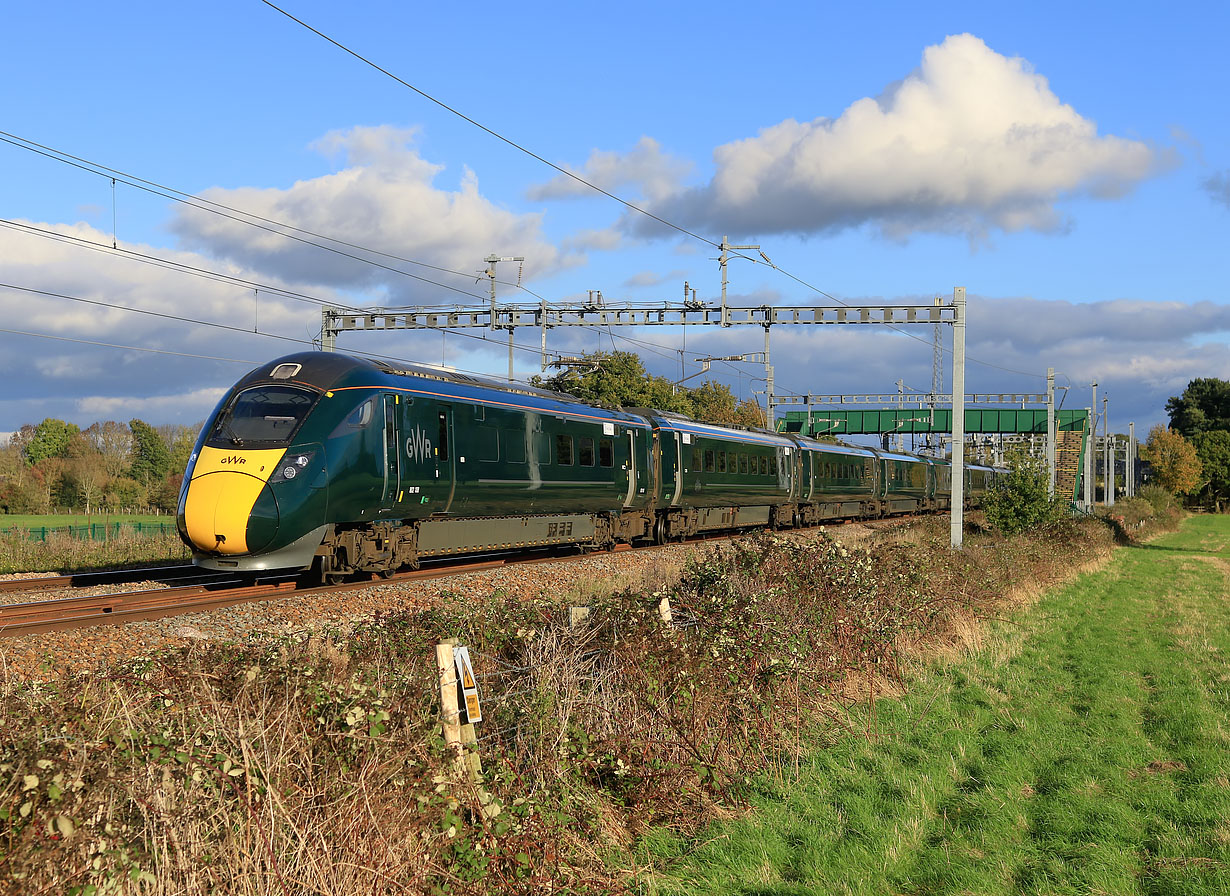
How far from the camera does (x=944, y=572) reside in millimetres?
15789

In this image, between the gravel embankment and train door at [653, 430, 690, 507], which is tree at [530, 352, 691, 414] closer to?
train door at [653, 430, 690, 507]

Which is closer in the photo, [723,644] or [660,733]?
[660,733]

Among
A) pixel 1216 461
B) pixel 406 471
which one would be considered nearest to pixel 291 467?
pixel 406 471

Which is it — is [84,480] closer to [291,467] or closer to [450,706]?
[291,467]

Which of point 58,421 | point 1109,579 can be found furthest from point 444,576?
point 58,421

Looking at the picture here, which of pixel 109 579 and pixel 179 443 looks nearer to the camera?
pixel 109 579

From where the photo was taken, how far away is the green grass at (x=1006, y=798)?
6.34 m

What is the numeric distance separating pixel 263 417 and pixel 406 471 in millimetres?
2529

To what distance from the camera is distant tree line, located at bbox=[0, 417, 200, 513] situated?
70.3m

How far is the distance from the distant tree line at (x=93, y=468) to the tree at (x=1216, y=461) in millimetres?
93962

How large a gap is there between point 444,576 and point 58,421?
102 m

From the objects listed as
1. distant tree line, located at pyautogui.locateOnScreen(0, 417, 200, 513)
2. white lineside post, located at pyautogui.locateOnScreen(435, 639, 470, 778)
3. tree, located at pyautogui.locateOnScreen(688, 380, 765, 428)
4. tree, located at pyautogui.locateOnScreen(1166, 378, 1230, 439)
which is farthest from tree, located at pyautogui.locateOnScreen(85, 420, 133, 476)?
tree, located at pyautogui.locateOnScreen(1166, 378, 1230, 439)

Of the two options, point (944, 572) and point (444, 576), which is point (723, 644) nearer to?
point (944, 572)

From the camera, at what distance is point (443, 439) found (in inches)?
696
